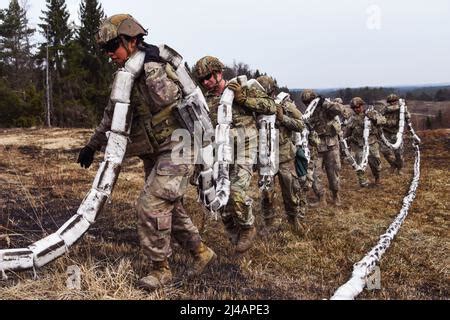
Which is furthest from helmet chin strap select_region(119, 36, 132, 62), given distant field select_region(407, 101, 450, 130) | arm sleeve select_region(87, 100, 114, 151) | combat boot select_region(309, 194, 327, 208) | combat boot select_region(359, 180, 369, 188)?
distant field select_region(407, 101, 450, 130)

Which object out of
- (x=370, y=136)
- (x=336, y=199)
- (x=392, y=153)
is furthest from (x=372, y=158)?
(x=336, y=199)

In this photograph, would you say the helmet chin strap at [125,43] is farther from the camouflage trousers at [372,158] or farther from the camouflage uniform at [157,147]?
the camouflage trousers at [372,158]

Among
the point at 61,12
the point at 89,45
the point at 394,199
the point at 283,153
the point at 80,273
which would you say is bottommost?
the point at 394,199

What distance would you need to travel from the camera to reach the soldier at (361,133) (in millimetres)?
12398

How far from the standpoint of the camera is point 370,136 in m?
12.8

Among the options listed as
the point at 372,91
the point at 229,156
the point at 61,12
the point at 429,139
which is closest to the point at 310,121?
the point at 229,156

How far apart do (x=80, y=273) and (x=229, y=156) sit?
6.53 ft

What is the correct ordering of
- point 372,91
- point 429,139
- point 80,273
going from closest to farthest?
point 80,273, point 429,139, point 372,91

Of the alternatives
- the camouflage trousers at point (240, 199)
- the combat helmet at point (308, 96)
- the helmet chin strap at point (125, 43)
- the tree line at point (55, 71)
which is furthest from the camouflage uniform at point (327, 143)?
the tree line at point (55, 71)

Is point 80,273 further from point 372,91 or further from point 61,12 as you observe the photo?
point 372,91

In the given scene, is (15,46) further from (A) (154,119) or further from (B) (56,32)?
(A) (154,119)

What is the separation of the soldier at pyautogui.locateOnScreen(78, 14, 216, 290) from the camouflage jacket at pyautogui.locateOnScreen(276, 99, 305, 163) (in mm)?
3340

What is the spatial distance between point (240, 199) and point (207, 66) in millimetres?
1543
